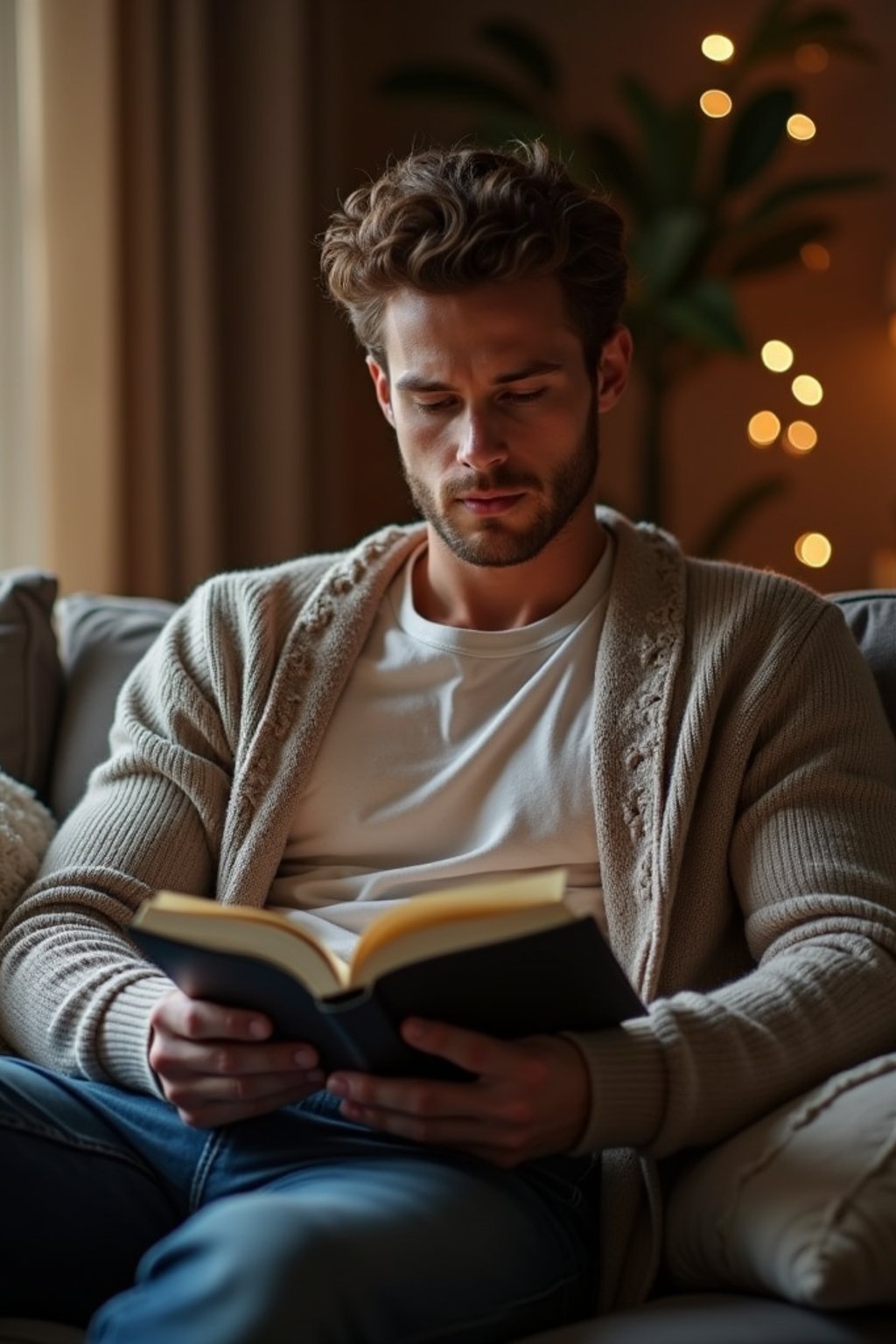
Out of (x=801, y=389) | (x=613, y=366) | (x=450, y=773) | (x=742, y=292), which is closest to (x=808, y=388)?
(x=801, y=389)

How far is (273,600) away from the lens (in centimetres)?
176

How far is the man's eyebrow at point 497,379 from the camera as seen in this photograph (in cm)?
160

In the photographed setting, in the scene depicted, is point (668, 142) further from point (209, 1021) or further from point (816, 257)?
point (209, 1021)

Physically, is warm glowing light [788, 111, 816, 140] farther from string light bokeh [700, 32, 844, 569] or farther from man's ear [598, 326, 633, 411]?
man's ear [598, 326, 633, 411]

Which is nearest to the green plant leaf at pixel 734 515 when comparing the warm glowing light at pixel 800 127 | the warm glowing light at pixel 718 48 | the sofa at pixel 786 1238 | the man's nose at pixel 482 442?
the warm glowing light at pixel 800 127

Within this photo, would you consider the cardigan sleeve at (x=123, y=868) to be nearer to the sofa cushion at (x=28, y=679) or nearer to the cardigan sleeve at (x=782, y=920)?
the sofa cushion at (x=28, y=679)

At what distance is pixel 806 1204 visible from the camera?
1124 mm

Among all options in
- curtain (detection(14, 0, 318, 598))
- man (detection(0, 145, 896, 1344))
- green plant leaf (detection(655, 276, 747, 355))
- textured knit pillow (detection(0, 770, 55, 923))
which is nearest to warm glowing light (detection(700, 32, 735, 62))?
green plant leaf (detection(655, 276, 747, 355))

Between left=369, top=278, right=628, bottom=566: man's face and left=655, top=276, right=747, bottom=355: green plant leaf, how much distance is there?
5.25 ft

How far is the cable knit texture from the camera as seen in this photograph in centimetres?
129

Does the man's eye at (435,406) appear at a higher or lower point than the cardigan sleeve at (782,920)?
higher

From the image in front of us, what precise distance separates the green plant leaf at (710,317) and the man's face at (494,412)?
160 cm

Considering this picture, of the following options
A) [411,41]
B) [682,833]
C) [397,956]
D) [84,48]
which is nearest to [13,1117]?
[397,956]

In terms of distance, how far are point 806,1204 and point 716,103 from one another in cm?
307
